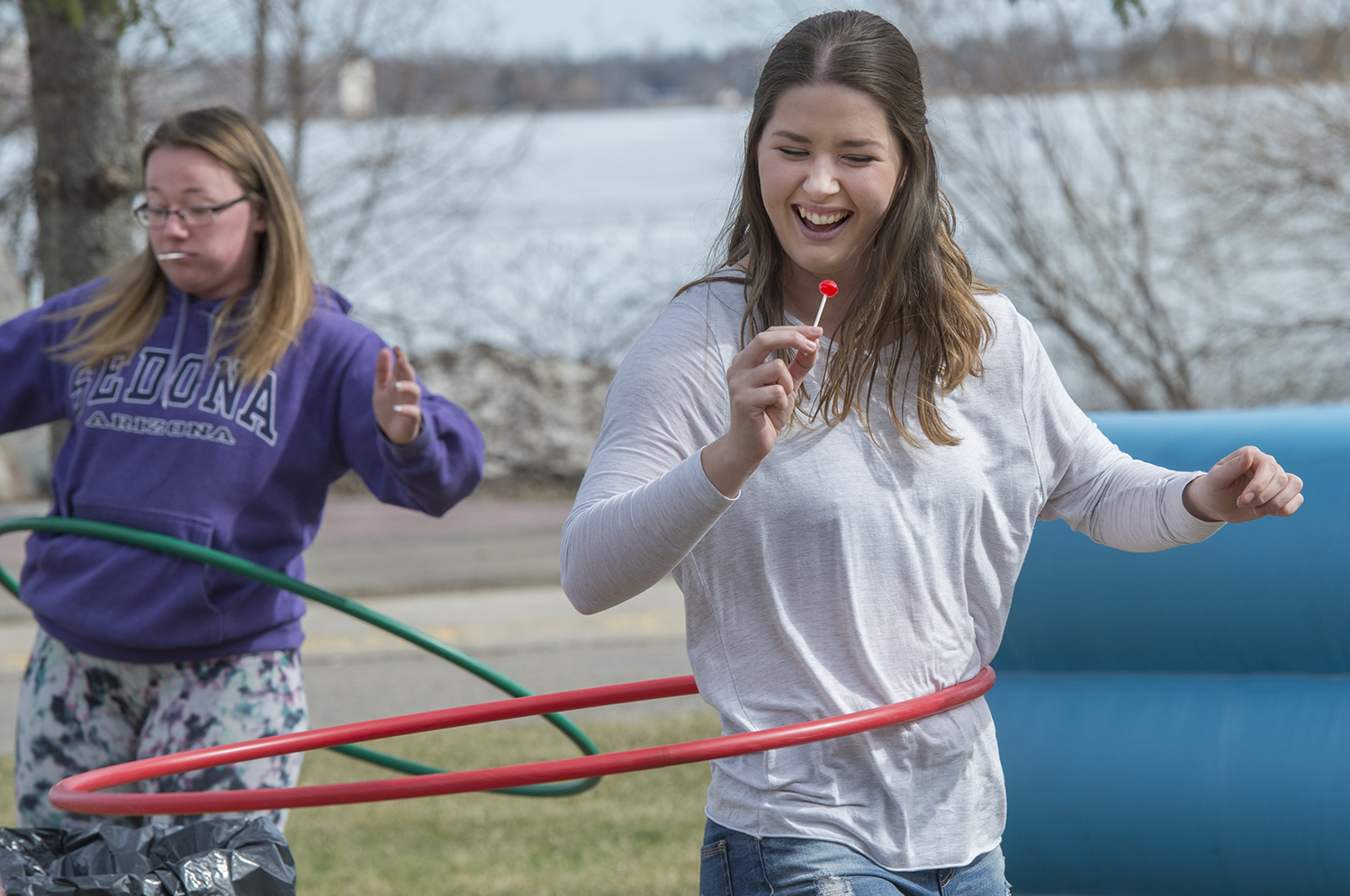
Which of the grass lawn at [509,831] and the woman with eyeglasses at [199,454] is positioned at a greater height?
the woman with eyeglasses at [199,454]

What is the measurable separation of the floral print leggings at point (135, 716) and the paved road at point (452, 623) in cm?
308

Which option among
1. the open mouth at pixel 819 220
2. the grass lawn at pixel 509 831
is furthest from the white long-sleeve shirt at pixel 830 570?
the grass lawn at pixel 509 831

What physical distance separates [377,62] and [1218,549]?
10093 mm

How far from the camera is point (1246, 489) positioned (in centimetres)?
196

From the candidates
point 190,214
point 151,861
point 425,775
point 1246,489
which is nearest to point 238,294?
point 190,214

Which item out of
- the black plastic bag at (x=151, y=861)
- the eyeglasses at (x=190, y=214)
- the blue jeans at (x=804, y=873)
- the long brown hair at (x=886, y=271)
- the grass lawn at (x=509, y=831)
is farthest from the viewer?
the grass lawn at (x=509, y=831)

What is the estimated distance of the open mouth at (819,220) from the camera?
1933 mm

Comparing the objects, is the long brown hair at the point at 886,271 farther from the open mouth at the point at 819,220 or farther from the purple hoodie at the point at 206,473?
the purple hoodie at the point at 206,473

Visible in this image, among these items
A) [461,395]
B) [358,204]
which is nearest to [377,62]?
[358,204]

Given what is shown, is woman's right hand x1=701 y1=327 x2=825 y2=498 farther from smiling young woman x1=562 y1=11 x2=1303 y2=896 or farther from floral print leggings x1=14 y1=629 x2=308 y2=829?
floral print leggings x1=14 y1=629 x2=308 y2=829

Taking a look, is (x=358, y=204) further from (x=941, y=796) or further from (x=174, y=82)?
(x=941, y=796)

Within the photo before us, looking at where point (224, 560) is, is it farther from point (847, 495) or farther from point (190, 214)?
point (847, 495)

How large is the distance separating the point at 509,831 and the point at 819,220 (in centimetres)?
353

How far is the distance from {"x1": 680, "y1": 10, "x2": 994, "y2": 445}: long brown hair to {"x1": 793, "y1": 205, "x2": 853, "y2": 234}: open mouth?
0.08 meters
